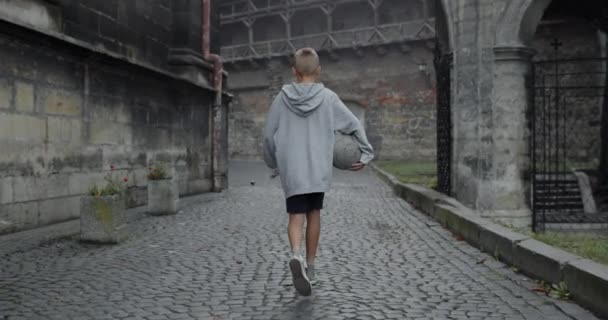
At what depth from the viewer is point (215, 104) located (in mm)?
11406

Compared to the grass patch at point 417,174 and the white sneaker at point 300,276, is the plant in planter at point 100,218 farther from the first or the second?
the grass patch at point 417,174

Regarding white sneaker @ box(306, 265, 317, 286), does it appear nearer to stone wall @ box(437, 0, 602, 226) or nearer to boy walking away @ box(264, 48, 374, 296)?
boy walking away @ box(264, 48, 374, 296)

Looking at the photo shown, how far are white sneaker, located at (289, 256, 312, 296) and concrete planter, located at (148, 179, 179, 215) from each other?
4.60m

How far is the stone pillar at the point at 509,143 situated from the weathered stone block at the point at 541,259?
3.13 metres

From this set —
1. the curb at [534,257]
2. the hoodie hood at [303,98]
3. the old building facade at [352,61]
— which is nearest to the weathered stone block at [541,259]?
the curb at [534,257]

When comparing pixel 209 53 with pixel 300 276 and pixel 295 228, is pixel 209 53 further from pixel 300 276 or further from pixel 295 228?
pixel 300 276

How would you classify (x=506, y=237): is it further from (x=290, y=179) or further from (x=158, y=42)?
(x=158, y=42)

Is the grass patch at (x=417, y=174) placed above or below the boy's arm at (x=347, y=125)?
below

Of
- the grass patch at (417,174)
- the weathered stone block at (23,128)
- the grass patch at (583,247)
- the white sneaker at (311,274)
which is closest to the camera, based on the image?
the white sneaker at (311,274)

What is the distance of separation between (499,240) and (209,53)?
7.68m

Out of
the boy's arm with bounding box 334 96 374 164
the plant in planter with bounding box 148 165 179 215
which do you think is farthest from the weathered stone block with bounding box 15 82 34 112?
the boy's arm with bounding box 334 96 374 164

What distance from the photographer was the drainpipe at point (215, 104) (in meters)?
11.2

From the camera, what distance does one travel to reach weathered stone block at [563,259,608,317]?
10.8ft

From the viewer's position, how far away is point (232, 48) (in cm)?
3094
